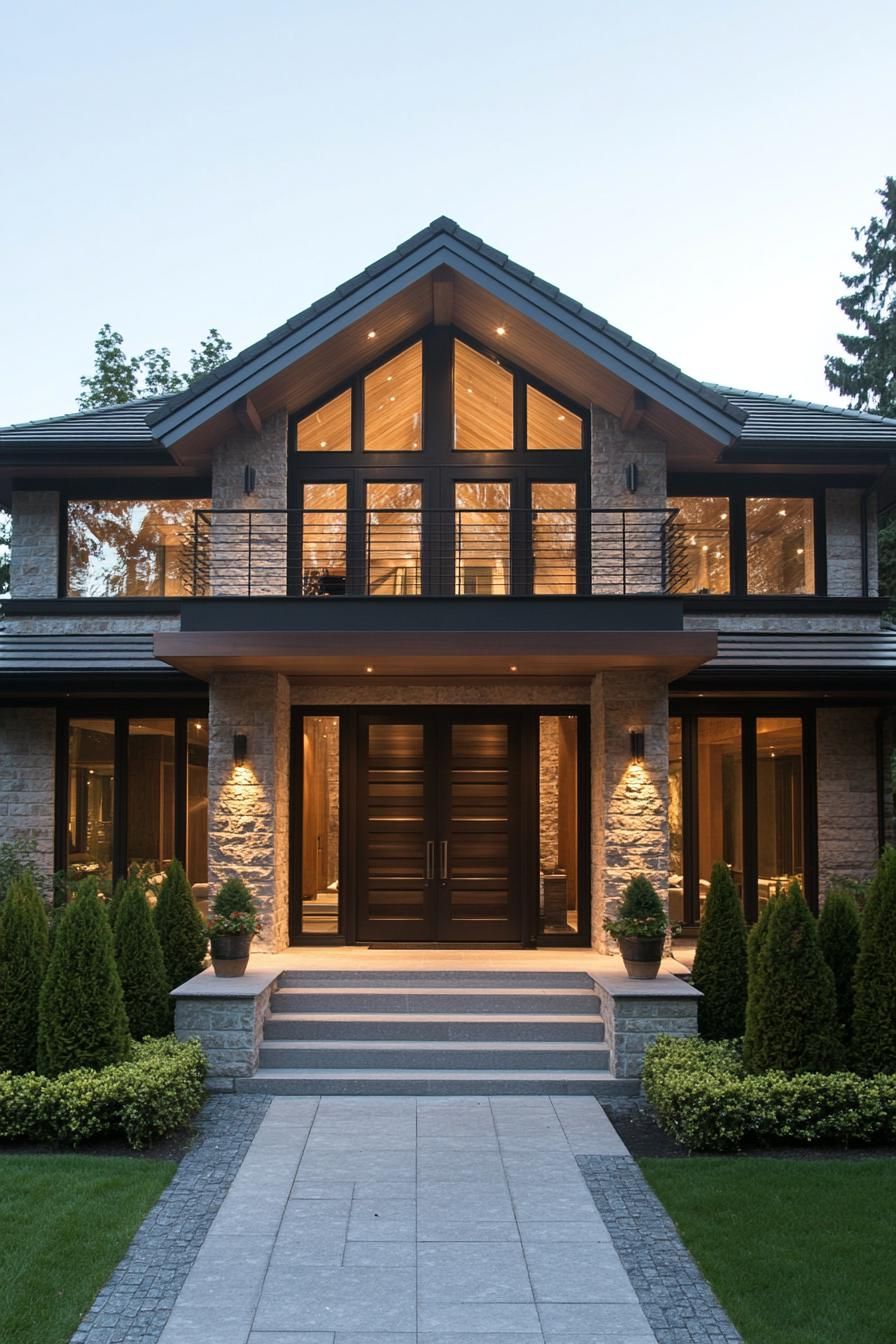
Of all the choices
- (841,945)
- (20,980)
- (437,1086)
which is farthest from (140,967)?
(841,945)

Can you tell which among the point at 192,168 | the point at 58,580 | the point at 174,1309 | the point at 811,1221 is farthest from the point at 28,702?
the point at 192,168

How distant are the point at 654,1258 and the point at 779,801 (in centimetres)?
843

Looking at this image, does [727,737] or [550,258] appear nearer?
[727,737]

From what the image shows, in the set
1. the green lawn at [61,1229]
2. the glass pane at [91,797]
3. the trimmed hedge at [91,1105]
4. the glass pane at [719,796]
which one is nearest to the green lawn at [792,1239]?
the green lawn at [61,1229]

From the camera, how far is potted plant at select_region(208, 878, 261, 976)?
9.53 m

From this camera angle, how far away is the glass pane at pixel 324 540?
12.1m

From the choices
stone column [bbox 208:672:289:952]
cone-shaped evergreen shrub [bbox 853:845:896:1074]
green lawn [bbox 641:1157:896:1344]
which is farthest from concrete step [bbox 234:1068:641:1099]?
stone column [bbox 208:672:289:952]

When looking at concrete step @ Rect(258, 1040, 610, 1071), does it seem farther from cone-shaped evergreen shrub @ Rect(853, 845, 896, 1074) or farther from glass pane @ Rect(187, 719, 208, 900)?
glass pane @ Rect(187, 719, 208, 900)

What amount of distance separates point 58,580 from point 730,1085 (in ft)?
33.6

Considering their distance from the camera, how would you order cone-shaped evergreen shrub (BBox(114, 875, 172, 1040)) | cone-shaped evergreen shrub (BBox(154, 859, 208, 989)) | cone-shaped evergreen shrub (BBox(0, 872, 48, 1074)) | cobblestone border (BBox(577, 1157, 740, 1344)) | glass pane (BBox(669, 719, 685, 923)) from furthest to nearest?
1. glass pane (BBox(669, 719, 685, 923))
2. cone-shaped evergreen shrub (BBox(154, 859, 208, 989))
3. cone-shaped evergreen shrub (BBox(114, 875, 172, 1040))
4. cone-shaped evergreen shrub (BBox(0, 872, 48, 1074))
5. cobblestone border (BBox(577, 1157, 740, 1344))

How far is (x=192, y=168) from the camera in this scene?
110 ft

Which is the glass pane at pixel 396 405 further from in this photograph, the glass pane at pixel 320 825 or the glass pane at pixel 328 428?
the glass pane at pixel 320 825

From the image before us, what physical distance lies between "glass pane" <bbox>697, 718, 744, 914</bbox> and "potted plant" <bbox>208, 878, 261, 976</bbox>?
6033mm

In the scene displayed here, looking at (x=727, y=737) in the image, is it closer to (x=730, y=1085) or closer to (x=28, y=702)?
(x=730, y=1085)
